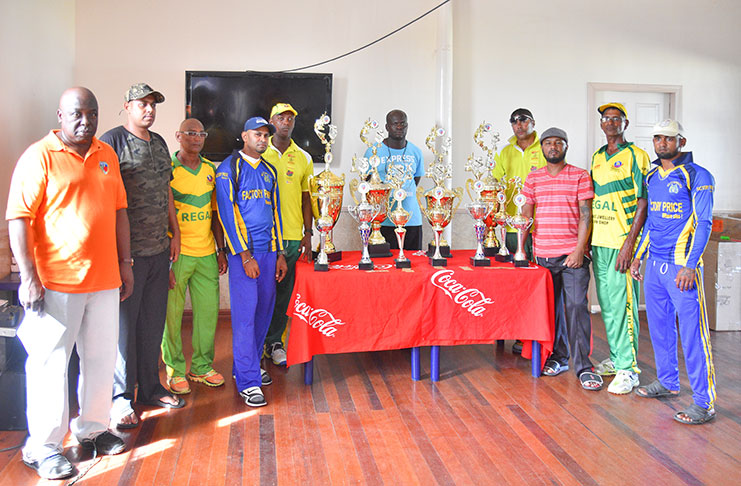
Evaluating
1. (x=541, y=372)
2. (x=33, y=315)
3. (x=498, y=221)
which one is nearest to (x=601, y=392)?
A: (x=541, y=372)

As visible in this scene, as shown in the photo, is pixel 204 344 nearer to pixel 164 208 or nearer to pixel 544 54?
pixel 164 208

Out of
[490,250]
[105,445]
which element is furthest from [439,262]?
[105,445]

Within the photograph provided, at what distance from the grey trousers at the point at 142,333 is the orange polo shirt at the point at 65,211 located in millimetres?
491

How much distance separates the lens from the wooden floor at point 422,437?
103 inches

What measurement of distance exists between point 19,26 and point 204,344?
244 centimetres

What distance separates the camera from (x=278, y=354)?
13.5ft

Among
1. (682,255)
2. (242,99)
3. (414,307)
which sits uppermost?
(242,99)

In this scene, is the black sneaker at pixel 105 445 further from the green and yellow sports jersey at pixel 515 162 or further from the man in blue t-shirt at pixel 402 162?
the green and yellow sports jersey at pixel 515 162

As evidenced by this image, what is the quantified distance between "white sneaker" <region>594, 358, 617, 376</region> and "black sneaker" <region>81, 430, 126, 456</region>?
9.33 ft

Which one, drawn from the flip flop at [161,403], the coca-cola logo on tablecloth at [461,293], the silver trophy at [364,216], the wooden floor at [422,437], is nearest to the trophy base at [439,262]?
the coca-cola logo on tablecloth at [461,293]

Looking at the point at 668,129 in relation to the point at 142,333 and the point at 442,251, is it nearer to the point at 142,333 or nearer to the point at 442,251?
the point at 442,251

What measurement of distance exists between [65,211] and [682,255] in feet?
9.79

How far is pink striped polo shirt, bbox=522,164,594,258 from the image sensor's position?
3.68 meters

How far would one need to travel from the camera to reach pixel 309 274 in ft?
11.7
